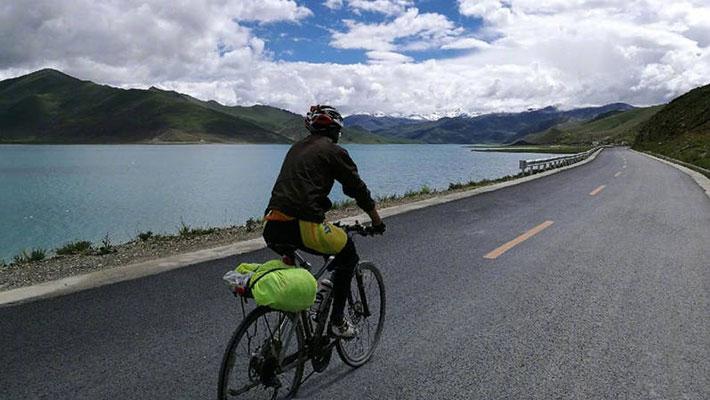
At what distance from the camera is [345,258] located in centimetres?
394

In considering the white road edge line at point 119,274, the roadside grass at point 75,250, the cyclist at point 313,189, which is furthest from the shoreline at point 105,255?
the cyclist at point 313,189

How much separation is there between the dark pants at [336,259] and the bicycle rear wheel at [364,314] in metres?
0.25

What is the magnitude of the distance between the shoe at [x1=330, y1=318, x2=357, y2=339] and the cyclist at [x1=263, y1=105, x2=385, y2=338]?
0.66 meters

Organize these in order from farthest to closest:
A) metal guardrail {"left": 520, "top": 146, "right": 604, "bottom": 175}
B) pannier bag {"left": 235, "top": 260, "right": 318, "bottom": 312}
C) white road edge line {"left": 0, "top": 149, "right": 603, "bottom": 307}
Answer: metal guardrail {"left": 520, "top": 146, "right": 604, "bottom": 175} < white road edge line {"left": 0, "top": 149, "right": 603, "bottom": 307} < pannier bag {"left": 235, "top": 260, "right": 318, "bottom": 312}

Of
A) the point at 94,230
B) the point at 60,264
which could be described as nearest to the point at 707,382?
the point at 60,264

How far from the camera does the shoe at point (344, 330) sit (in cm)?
403

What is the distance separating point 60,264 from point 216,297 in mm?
3876

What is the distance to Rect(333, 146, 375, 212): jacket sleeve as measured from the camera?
367 centimetres

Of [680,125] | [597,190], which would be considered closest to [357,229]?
[597,190]

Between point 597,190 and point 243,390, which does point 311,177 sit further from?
point 597,190

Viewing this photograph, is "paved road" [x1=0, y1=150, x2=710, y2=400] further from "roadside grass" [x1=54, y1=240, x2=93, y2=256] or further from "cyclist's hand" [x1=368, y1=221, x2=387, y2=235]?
"roadside grass" [x1=54, y1=240, x2=93, y2=256]

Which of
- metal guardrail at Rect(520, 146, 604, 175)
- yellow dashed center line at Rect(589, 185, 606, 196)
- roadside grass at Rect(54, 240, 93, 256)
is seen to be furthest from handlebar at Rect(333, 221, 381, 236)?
metal guardrail at Rect(520, 146, 604, 175)

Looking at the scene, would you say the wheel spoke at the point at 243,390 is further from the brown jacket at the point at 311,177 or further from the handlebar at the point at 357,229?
the handlebar at the point at 357,229

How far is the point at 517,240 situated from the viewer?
9781 millimetres
